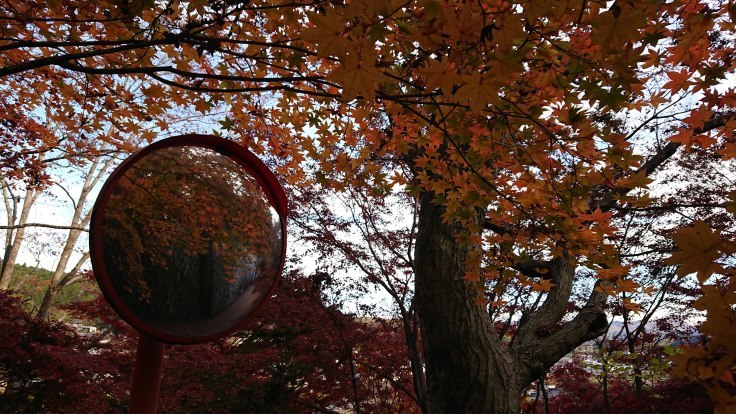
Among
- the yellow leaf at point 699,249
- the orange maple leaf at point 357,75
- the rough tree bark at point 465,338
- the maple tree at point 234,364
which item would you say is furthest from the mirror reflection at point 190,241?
the maple tree at point 234,364

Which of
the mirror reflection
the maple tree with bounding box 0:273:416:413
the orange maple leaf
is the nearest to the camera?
the mirror reflection

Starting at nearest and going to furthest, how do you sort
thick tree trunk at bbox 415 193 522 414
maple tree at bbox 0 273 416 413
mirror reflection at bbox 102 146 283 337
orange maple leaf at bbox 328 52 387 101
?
mirror reflection at bbox 102 146 283 337, orange maple leaf at bbox 328 52 387 101, thick tree trunk at bbox 415 193 522 414, maple tree at bbox 0 273 416 413

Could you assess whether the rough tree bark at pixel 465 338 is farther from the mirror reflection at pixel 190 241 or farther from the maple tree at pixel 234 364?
the mirror reflection at pixel 190 241

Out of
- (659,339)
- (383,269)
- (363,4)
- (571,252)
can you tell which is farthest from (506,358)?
(659,339)

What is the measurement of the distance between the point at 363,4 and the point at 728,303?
1064 mm

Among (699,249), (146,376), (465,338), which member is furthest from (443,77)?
(465,338)

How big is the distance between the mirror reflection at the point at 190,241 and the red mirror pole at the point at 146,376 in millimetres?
39

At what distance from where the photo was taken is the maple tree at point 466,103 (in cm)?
116

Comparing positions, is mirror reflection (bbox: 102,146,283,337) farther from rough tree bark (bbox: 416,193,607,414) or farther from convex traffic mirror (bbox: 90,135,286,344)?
rough tree bark (bbox: 416,193,607,414)

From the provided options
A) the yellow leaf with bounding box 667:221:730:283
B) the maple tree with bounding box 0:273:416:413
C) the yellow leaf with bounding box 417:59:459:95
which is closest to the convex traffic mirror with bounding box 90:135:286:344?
the yellow leaf with bounding box 417:59:459:95

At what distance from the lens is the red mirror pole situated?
0.86 meters

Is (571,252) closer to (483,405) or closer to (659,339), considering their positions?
(483,405)

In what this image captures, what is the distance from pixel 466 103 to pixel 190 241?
4.69 feet

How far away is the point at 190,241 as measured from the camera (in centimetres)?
101
